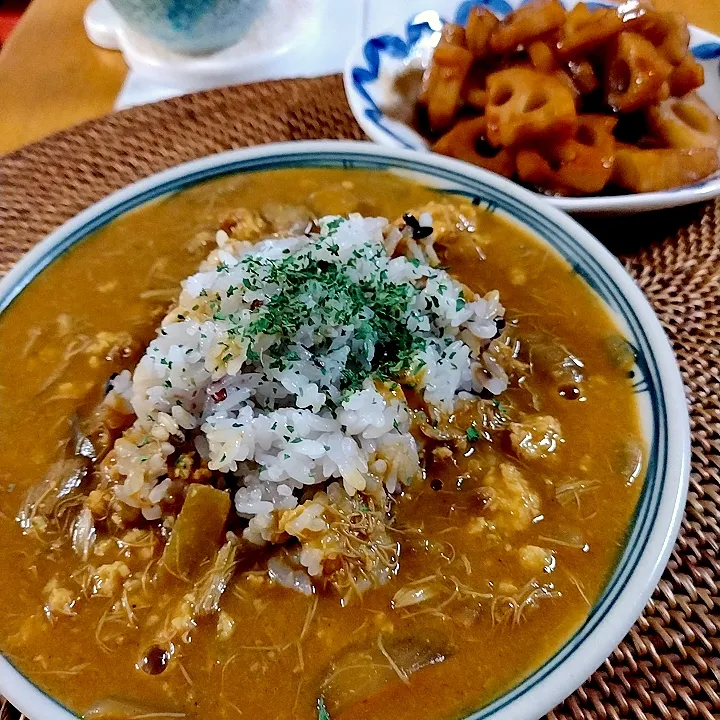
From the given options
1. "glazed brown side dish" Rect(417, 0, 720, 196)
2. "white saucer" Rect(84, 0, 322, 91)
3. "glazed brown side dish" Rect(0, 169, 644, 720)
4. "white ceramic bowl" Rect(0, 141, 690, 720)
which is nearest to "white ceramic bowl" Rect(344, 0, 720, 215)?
"glazed brown side dish" Rect(417, 0, 720, 196)

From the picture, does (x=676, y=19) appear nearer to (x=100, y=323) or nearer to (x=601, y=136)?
(x=601, y=136)

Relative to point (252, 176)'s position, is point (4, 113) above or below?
below

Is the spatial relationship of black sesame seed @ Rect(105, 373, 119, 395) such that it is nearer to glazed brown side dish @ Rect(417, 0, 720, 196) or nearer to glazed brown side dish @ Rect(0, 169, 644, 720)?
glazed brown side dish @ Rect(0, 169, 644, 720)

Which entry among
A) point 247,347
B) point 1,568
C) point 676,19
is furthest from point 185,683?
point 676,19

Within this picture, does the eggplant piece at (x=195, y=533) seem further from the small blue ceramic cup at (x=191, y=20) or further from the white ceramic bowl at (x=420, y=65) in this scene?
the small blue ceramic cup at (x=191, y=20)

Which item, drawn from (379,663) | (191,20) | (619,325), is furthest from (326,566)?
(191,20)
